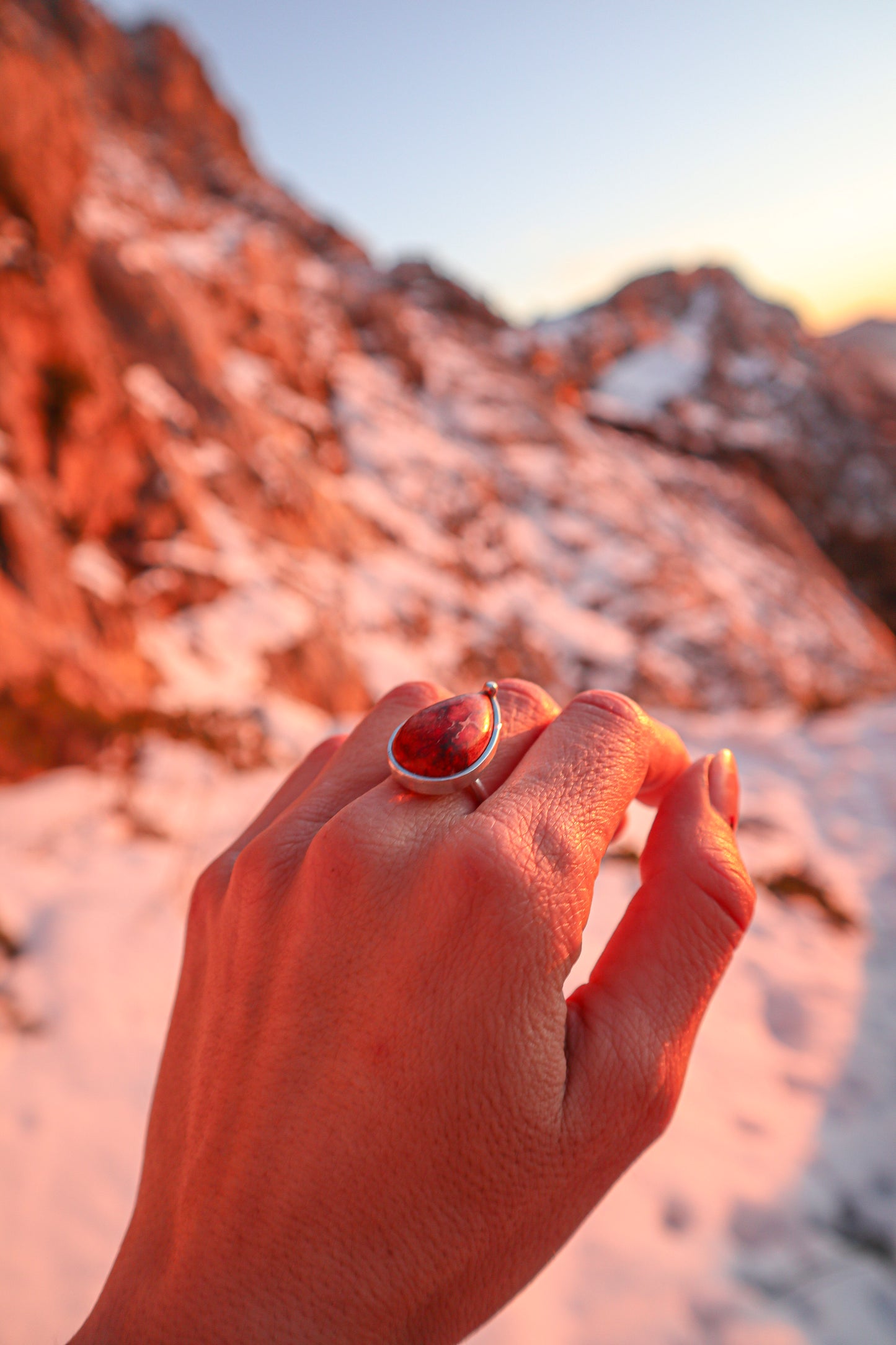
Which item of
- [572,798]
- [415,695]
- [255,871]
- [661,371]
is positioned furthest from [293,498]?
[661,371]

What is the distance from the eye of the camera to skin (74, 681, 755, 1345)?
2.29 ft

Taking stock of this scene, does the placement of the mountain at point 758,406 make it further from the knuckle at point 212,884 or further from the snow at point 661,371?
the knuckle at point 212,884

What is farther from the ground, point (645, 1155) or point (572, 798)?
point (572, 798)

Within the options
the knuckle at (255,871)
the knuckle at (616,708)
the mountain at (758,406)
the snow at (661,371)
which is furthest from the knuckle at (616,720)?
the snow at (661,371)

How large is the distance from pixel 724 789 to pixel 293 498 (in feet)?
19.0

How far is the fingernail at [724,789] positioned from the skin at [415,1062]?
103 millimetres

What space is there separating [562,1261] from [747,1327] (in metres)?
0.40

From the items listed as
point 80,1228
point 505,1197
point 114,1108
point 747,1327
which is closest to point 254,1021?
point 505,1197

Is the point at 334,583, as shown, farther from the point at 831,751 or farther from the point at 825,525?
the point at 825,525

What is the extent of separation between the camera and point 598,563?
8727 millimetres

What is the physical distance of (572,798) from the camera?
875 mm

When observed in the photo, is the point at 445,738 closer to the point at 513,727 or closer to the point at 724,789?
the point at 513,727

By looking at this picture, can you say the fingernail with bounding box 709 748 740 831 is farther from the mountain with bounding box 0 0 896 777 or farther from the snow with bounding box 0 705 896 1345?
the mountain with bounding box 0 0 896 777

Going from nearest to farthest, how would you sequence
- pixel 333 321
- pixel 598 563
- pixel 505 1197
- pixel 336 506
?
pixel 505 1197 → pixel 336 506 → pixel 598 563 → pixel 333 321
